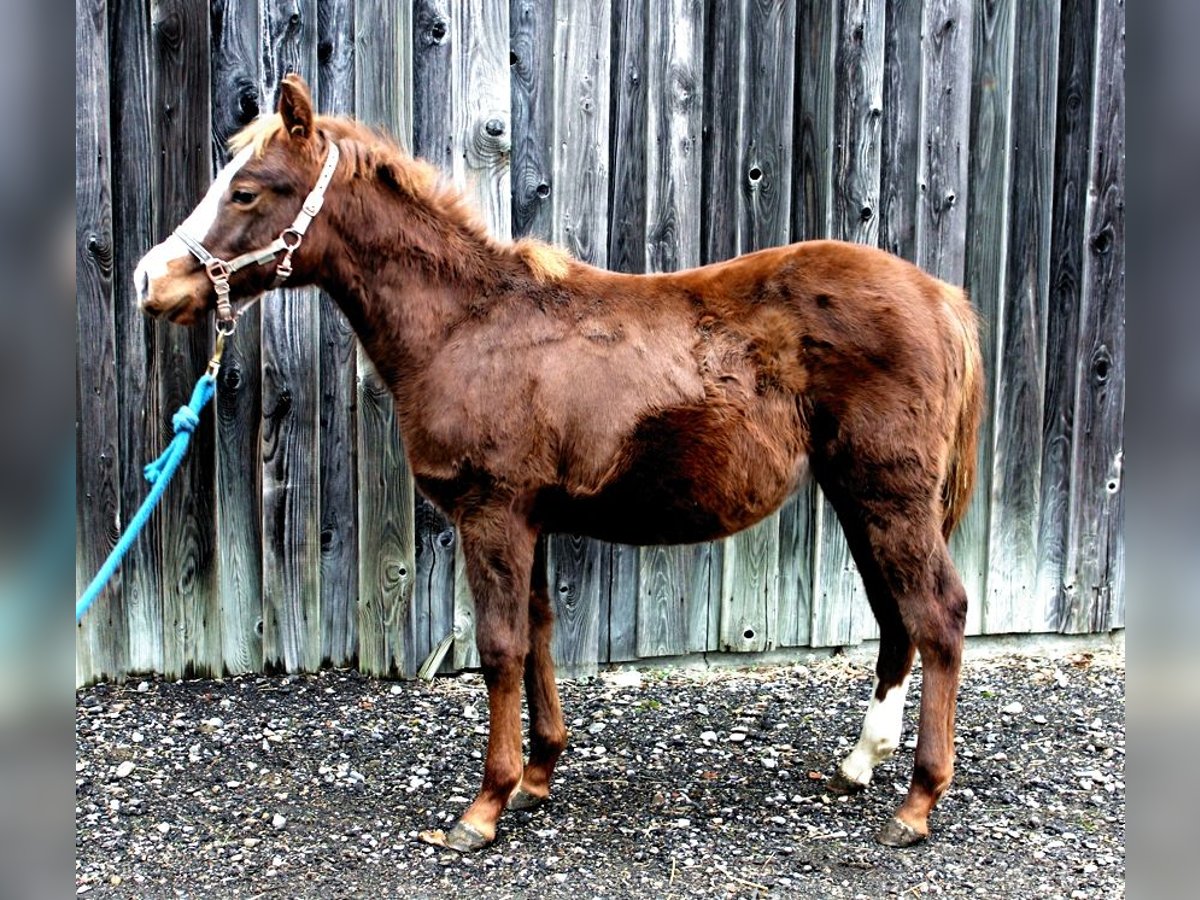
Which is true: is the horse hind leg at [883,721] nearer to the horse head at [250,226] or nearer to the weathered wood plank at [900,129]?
the weathered wood plank at [900,129]

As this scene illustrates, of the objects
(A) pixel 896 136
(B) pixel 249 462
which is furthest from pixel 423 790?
(A) pixel 896 136

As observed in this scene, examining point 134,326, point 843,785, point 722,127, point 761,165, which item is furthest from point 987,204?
point 134,326

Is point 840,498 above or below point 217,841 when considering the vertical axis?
above

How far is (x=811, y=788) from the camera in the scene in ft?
11.8

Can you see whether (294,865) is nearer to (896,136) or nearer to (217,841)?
(217,841)

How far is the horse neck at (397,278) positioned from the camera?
3.17m

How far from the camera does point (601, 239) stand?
4.30m

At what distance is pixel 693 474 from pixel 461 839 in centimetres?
138

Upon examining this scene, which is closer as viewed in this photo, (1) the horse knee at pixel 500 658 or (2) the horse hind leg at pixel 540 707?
(1) the horse knee at pixel 500 658

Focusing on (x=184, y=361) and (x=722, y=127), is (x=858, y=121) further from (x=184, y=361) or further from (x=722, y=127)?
(x=184, y=361)

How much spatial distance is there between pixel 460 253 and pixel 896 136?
2.31 metres

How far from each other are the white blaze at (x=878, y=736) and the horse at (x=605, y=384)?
0.98ft

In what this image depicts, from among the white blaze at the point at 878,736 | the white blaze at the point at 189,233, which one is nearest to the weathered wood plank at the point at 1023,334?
the white blaze at the point at 878,736
